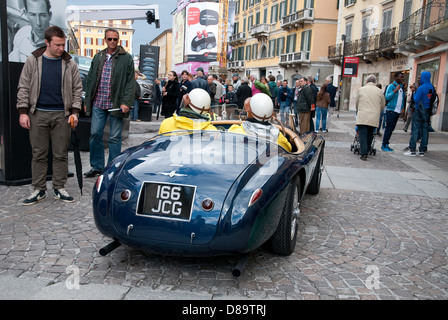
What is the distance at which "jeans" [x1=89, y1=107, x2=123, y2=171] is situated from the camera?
5824 mm

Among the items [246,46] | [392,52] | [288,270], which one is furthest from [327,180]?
[246,46]

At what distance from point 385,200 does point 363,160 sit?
11.1 feet

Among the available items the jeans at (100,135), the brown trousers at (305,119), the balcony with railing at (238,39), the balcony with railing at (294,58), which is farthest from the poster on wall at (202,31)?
the jeans at (100,135)

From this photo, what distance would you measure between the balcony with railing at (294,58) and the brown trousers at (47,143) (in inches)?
1466

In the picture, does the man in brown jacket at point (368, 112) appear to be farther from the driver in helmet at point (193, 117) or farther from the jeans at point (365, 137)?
the driver in helmet at point (193, 117)

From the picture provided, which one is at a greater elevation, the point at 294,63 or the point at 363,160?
the point at 294,63

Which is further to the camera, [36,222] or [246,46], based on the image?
[246,46]

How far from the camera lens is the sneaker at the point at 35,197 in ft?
14.9

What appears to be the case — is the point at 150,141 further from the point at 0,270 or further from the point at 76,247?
the point at 0,270

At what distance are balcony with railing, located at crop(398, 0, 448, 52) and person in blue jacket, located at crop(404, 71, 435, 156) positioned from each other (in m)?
6.79

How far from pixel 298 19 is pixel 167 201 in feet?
132

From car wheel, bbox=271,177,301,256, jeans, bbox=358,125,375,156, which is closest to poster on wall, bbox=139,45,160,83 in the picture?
jeans, bbox=358,125,375,156

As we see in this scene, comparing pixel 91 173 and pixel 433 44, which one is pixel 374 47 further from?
pixel 91 173

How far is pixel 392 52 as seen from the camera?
84.1 ft
